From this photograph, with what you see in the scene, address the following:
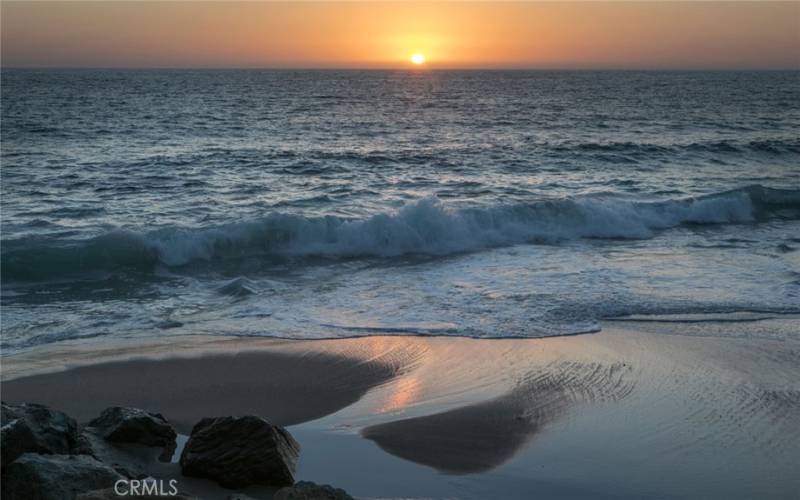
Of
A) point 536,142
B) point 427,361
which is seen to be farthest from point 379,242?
point 536,142

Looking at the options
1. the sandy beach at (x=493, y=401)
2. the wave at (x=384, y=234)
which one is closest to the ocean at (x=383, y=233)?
the wave at (x=384, y=234)

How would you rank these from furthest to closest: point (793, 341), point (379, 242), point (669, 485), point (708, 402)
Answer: point (379, 242) < point (793, 341) < point (708, 402) < point (669, 485)

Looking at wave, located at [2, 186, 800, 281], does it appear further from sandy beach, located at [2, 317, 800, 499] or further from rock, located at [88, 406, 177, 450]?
rock, located at [88, 406, 177, 450]

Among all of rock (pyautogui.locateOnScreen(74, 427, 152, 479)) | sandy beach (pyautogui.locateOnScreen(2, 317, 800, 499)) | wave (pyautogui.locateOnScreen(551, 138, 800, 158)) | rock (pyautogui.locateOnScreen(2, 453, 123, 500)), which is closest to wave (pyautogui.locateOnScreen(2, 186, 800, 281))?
sandy beach (pyautogui.locateOnScreen(2, 317, 800, 499))

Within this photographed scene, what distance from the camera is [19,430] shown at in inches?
174

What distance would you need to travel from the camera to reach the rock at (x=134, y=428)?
5086 mm

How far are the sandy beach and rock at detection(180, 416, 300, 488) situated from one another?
0.09m

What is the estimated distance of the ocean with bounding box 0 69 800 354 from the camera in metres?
9.07

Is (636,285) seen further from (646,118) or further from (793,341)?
(646,118)

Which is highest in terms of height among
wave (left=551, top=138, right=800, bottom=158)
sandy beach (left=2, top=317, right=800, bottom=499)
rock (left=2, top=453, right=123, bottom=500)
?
wave (left=551, top=138, right=800, bottom=158)

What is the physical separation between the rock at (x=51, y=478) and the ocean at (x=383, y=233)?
163 inches

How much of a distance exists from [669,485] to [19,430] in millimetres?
3890

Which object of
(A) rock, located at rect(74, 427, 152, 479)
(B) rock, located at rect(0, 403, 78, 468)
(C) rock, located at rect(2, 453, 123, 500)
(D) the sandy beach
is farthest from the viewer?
(D) the sandy beach

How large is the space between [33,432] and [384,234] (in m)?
9.03
